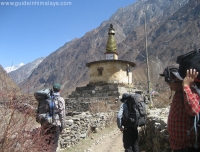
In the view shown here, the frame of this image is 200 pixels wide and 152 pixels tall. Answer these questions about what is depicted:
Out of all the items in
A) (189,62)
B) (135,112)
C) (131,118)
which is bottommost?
(131,118)

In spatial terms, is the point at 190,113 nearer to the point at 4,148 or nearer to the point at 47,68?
the point at 4,148

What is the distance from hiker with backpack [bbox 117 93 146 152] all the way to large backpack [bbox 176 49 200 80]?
186 cm

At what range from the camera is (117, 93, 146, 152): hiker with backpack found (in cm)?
414

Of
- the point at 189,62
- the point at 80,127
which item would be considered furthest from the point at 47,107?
the point at 80,127

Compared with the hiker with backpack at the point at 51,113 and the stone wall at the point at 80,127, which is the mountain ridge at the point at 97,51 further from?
the hiker with backpack at the point at 51,113

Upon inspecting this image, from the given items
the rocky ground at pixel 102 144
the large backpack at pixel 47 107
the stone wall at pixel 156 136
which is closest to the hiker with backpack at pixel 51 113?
the large backpack at pixel 47 107

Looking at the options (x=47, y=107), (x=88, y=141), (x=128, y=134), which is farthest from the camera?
(x=88, y=141)

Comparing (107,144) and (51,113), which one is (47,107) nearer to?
(51,113)

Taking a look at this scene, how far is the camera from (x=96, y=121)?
949 cm

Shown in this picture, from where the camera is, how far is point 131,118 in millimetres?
4133

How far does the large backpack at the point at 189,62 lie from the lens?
2263 mm

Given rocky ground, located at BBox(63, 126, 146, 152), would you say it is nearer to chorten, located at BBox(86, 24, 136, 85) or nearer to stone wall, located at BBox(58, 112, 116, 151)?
stone wall, located at BBox(58, 112, 116, 151)

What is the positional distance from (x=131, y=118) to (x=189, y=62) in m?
2.09

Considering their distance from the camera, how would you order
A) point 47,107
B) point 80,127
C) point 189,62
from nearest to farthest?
point 189,62 → point 47,107 → point 80,127
